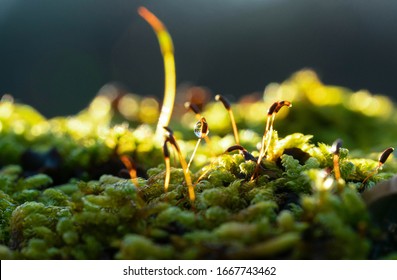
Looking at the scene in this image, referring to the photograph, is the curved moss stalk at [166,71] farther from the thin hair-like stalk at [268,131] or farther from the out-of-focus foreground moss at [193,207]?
the thin hair-like stalk at [268,131]

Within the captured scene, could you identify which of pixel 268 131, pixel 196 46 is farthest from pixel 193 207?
pixel 196 46

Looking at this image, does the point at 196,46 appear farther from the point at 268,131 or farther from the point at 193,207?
the point at 193,207

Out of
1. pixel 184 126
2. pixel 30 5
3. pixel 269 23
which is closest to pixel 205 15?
pixel 269 23

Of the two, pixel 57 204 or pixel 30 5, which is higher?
pixel 30 5

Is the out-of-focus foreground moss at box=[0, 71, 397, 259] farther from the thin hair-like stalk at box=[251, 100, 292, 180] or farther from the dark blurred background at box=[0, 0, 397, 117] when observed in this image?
the dark blurred background at box=[0, 0, 397, 117]

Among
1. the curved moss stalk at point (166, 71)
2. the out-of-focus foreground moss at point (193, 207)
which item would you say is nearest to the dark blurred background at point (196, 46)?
the curved moss stalk at point (166, 71)

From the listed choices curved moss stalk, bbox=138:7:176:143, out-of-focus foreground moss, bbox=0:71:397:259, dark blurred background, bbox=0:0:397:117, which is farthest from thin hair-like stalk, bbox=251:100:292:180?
dark blurred background, bbox=0:0:397:117

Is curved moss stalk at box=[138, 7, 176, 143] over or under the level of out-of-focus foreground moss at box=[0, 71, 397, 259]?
over

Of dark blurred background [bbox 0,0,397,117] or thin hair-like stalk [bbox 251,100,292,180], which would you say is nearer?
thin hair-like stalk [bbox 251,100,292,180]

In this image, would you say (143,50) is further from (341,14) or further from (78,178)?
(78,178)
